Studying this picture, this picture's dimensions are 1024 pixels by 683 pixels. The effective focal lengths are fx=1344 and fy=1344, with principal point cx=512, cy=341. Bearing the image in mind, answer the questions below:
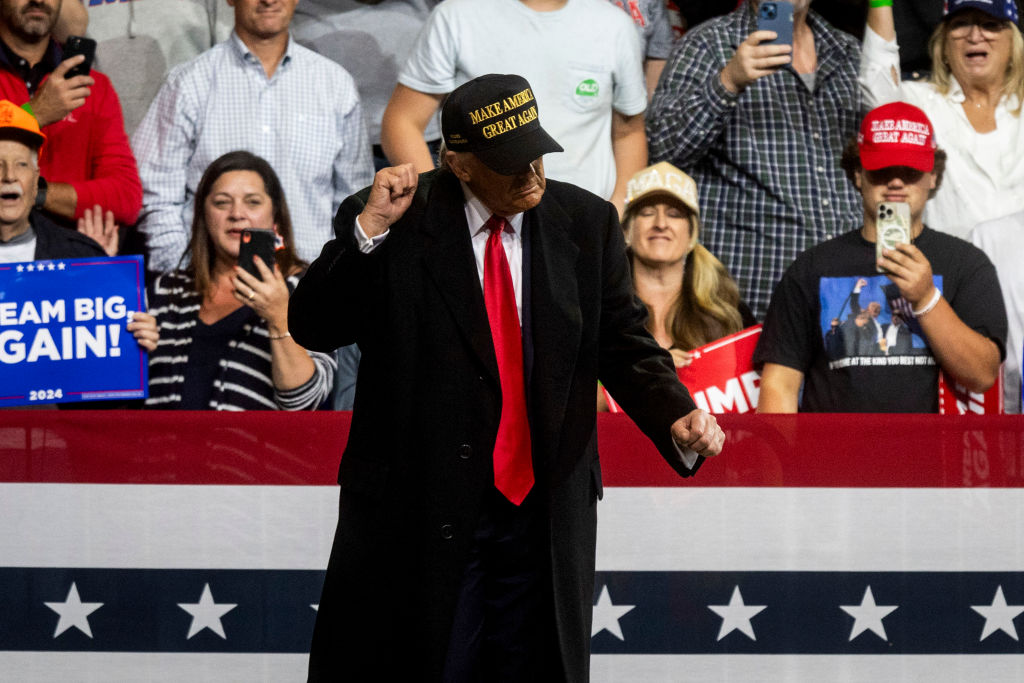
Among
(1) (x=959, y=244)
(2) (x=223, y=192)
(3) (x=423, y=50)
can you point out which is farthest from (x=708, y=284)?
(2) (x=223, y=192)

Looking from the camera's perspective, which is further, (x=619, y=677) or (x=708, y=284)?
(x=708, y=284)

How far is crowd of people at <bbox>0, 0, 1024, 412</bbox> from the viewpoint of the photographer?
4.28m

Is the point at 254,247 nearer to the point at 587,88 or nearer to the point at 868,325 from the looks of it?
the point at 587,88

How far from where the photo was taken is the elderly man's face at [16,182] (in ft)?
14.3

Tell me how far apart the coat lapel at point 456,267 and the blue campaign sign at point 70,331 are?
61.0 inches

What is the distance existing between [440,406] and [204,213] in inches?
90.3

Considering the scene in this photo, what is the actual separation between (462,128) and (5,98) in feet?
9.99

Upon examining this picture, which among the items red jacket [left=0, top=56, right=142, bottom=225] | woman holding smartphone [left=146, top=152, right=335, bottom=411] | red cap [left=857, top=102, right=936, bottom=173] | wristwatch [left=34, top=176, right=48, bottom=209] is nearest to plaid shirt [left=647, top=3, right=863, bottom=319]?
red cap [left=857, top=102, right=936, bottom=173]

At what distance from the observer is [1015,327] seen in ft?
14.5

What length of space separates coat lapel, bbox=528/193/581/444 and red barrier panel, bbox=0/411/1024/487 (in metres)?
1.02

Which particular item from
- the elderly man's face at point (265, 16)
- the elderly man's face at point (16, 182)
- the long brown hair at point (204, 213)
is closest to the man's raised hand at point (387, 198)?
the long brown hair at point (204, 213)

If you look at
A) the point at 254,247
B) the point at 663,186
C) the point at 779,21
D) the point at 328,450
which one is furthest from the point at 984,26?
the point at 328,450

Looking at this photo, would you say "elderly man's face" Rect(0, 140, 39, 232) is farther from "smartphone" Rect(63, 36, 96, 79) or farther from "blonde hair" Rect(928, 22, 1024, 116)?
"blonde hair" Rect(928, 22, 1024, 116)

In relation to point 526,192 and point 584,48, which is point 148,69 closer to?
point 584,48
